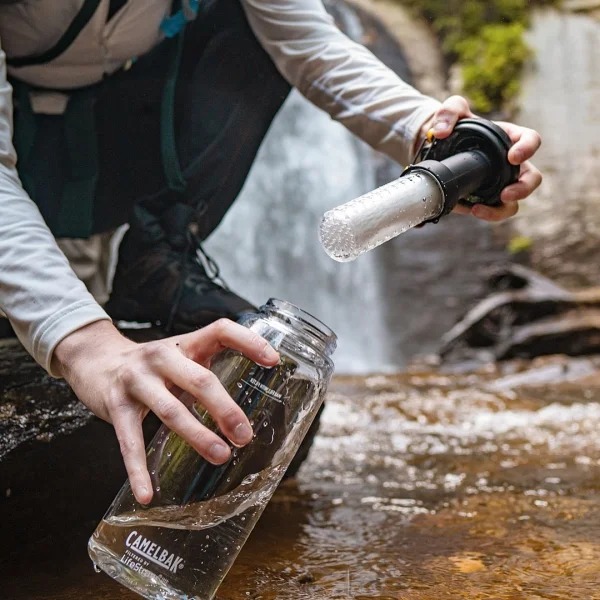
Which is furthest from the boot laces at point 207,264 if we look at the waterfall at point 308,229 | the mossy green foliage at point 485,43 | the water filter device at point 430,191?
the mossy green foliage at point 485,43

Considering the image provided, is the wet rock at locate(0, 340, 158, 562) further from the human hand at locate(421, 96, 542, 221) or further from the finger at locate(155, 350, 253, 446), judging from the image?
the human hand at locate(421, 96, 542, 221)

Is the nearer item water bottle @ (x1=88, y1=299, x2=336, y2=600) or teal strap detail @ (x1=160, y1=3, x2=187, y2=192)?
water bottle @ (x1=88, y1=299, x2=336, y2=600)

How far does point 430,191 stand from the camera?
3.22 feet

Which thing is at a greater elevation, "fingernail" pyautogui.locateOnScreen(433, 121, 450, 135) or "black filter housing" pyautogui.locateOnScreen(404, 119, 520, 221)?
"fingernail" pyautogui.locateOnScreen(433, 121, 450, 135)

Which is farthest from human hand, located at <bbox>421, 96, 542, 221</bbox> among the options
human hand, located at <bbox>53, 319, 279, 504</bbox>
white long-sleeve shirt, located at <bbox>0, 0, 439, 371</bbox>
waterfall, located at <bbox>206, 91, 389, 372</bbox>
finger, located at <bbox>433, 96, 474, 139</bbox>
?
waterfall, located at <bbox>206, 91, 389, 372</bbox>

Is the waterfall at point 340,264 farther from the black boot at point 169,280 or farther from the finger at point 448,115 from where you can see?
the finger at point 448,115

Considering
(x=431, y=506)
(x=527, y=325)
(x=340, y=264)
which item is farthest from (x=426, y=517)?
(x=340, y=264)

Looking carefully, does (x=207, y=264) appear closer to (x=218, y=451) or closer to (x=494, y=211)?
(x=494, y=211)

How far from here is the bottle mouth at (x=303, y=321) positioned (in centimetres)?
80

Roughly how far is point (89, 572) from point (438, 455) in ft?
3.25

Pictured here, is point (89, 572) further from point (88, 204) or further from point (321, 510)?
point (88, 204)

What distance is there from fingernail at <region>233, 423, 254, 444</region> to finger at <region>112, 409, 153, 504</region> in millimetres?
92

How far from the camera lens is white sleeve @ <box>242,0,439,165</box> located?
1382 mm

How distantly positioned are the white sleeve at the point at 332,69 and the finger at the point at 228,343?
0.73 m
